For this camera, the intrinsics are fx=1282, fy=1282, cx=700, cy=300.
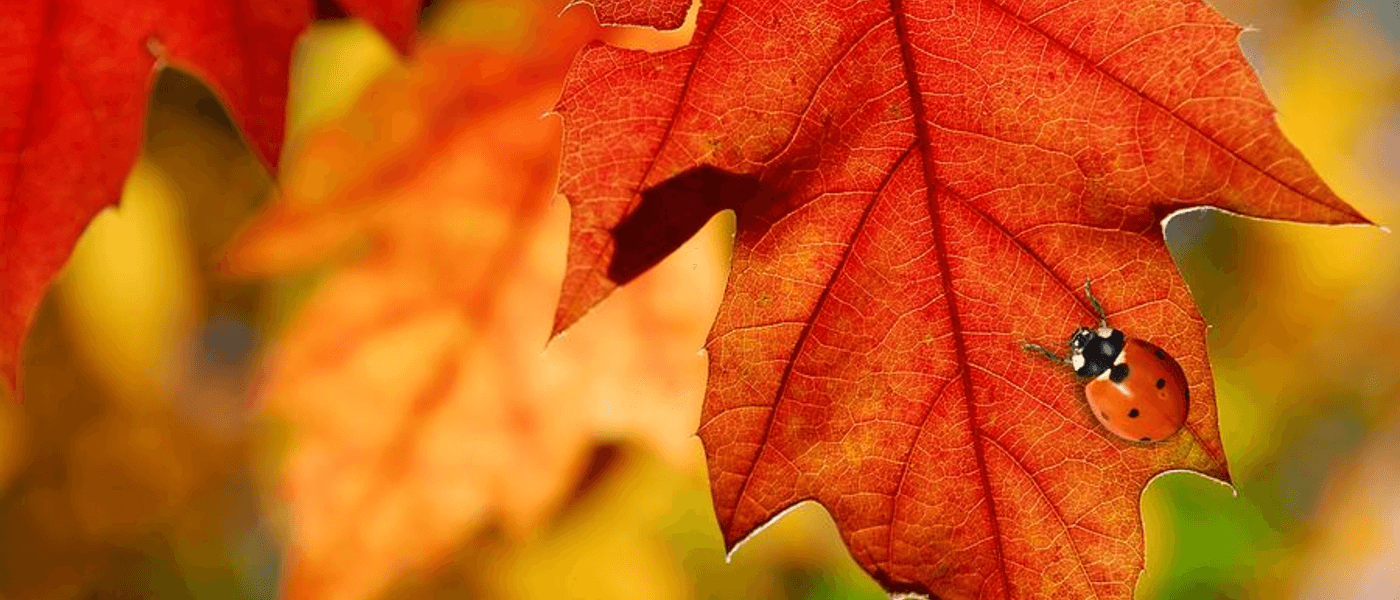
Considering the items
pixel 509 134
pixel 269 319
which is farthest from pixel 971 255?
pixel 269 319

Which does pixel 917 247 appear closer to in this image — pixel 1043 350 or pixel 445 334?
pixel 1043 350

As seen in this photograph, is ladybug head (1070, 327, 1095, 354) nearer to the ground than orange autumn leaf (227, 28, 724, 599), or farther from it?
farther from it

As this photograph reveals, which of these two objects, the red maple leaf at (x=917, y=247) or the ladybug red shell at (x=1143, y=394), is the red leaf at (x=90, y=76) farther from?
the ladybug red shell at (x=1143, y=394)

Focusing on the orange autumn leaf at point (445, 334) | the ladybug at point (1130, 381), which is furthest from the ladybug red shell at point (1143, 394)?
the orange autumn leaf at point (445, 334)

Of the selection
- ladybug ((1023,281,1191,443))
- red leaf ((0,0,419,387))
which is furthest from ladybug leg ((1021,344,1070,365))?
red leaf ((0,0,419,387))

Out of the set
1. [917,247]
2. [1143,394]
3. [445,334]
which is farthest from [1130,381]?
[445,334]

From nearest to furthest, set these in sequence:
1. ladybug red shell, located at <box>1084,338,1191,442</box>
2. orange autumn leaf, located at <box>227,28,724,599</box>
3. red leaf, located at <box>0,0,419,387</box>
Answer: ladybug red shell, located at <box>1084,338,1191,442</box> → red leaf, located at <box>0,0,419,387</box> → orange autumn leaf, located at <box>227,28,724,599</box>

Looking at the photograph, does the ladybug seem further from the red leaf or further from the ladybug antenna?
the red leaf

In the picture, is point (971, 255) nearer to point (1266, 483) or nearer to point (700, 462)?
point (700, 462)

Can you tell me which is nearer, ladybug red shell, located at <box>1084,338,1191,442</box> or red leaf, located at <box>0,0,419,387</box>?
ladybug red shell, located at <box>1084,338,1191,442</box>
